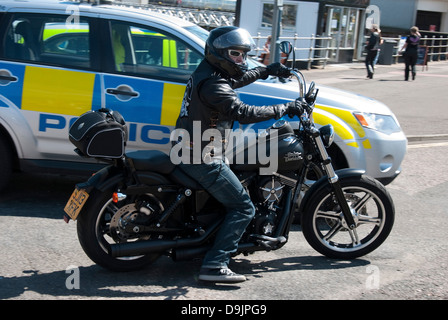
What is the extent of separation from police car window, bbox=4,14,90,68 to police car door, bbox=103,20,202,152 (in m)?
0.29

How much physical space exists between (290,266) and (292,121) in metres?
1.52

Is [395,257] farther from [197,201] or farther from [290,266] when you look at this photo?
[197,201]

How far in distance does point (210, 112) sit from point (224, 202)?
0.63 m

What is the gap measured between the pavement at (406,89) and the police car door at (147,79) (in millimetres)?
5465

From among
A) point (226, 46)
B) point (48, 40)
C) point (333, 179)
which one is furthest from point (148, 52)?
point (333, 179)

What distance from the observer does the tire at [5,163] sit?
572 centimetres

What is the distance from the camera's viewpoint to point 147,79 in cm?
566

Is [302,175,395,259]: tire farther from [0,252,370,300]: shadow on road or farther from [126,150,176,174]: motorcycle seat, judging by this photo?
[126,150,176,174]: motorcycle seat

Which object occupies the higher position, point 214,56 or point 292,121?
point 214,56

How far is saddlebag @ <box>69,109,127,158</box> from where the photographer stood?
3994 millimetres

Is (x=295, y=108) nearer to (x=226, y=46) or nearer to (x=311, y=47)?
(x=226, y=46)

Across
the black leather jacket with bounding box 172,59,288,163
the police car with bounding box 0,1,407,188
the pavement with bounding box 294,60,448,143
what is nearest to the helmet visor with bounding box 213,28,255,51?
the black leather jacket with bounding box 172,59,288,163

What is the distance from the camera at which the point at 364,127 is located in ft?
18.7
